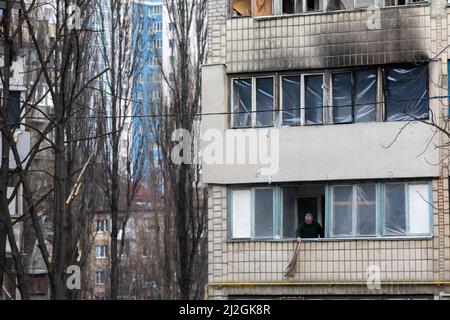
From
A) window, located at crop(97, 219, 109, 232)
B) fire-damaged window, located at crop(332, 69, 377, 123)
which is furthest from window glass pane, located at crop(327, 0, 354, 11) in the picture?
window, located at crop(97, 219, 109, 232)

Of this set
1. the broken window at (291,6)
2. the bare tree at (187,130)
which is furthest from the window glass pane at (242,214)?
the bare tree at (187,130)

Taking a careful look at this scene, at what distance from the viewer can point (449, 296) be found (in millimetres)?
20625

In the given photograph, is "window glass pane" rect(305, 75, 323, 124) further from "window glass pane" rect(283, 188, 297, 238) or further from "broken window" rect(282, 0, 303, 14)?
"broken window" rect(282, 0, 303, 14)

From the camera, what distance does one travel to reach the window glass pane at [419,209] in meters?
21.1

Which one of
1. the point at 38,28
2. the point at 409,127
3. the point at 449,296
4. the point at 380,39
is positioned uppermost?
the point at 38,28

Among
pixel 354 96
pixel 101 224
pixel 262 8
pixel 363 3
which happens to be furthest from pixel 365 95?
pixel 101 224

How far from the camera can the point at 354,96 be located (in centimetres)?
2202

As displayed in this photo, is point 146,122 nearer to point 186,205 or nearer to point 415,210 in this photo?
point 186,205

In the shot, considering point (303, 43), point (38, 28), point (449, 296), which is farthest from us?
point (38, 28)

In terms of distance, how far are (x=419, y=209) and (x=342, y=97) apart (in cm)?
285

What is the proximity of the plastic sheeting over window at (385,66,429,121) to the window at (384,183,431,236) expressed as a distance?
1417mm

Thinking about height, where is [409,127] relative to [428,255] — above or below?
above
